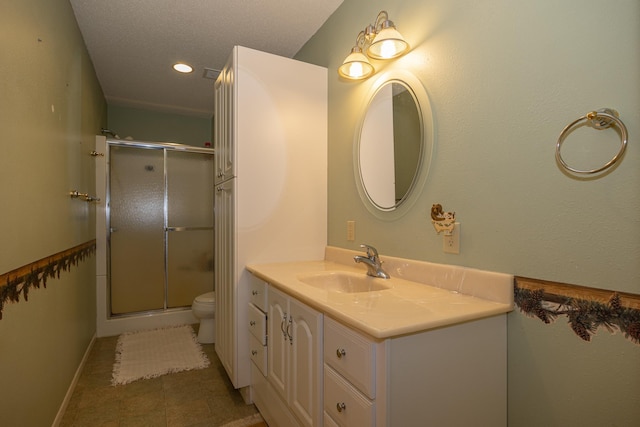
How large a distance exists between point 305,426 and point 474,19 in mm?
1620

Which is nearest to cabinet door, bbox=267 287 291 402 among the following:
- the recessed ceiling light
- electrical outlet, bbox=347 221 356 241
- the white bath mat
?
electrical outlet, bbox=347 221 356 241

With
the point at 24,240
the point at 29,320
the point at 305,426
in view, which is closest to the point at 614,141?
the point at 305,426

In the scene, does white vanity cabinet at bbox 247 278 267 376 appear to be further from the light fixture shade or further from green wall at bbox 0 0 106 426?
the light fixture shade

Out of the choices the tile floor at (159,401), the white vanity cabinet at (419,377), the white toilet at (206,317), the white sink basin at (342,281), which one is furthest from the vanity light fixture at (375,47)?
the white toilet at (206,317)

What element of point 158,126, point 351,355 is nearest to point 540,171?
point 351,355

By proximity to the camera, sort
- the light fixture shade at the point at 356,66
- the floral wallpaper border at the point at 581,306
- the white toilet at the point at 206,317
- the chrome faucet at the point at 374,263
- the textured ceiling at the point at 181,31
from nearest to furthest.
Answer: the floral wallpaper border at the point at 581,306 → the chrome faucet at the point at 374,263 → the light fixture shade at the point at 356,66 → the textured ceiling at the point at 181,31 → the white toilet at the point at 206,317

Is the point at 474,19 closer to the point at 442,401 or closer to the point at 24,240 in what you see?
the point at 442,401

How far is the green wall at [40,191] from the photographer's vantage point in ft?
3.79

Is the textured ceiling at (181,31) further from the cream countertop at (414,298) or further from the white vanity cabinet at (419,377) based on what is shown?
the white vanity cabinet at (419,377)

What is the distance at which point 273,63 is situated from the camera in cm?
193

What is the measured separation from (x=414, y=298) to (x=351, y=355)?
1.08 feet

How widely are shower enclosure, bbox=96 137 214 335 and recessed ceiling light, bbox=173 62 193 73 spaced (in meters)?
0.84

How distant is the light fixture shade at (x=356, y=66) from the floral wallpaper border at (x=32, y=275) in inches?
64.8

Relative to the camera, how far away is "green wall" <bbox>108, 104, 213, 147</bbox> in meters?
3.77
